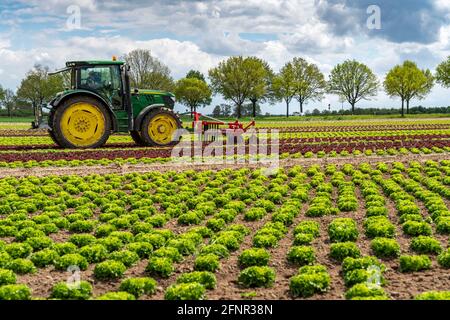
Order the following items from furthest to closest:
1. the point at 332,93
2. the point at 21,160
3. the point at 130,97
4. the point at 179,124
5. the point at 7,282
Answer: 1. the point at 332,93
2. the point at 179,124
3. the point at 130,97
4. the point at 21,160
5. the point at 7,282

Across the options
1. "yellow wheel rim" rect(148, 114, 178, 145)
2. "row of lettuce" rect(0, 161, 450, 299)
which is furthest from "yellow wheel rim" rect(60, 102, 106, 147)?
"row of lettuce" rect(0, 161, 450, 299)

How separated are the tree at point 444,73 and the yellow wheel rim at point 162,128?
232ft

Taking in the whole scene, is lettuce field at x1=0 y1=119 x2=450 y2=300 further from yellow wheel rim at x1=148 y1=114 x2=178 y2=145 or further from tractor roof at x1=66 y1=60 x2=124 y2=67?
yellow wheel rim at x1=148 y1=114 x2=178 y2=145

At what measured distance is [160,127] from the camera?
24422mm

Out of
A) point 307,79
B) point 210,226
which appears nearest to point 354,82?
point 307,79

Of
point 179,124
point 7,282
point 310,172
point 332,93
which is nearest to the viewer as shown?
point 7,282

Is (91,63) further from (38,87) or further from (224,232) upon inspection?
(38,87)

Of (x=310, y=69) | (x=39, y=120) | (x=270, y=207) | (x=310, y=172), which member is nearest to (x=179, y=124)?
(x=39, y=120)

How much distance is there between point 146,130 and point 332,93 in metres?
74.0

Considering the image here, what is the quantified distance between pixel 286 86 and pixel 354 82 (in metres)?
13.6

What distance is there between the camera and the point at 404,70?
8656 centimetres
